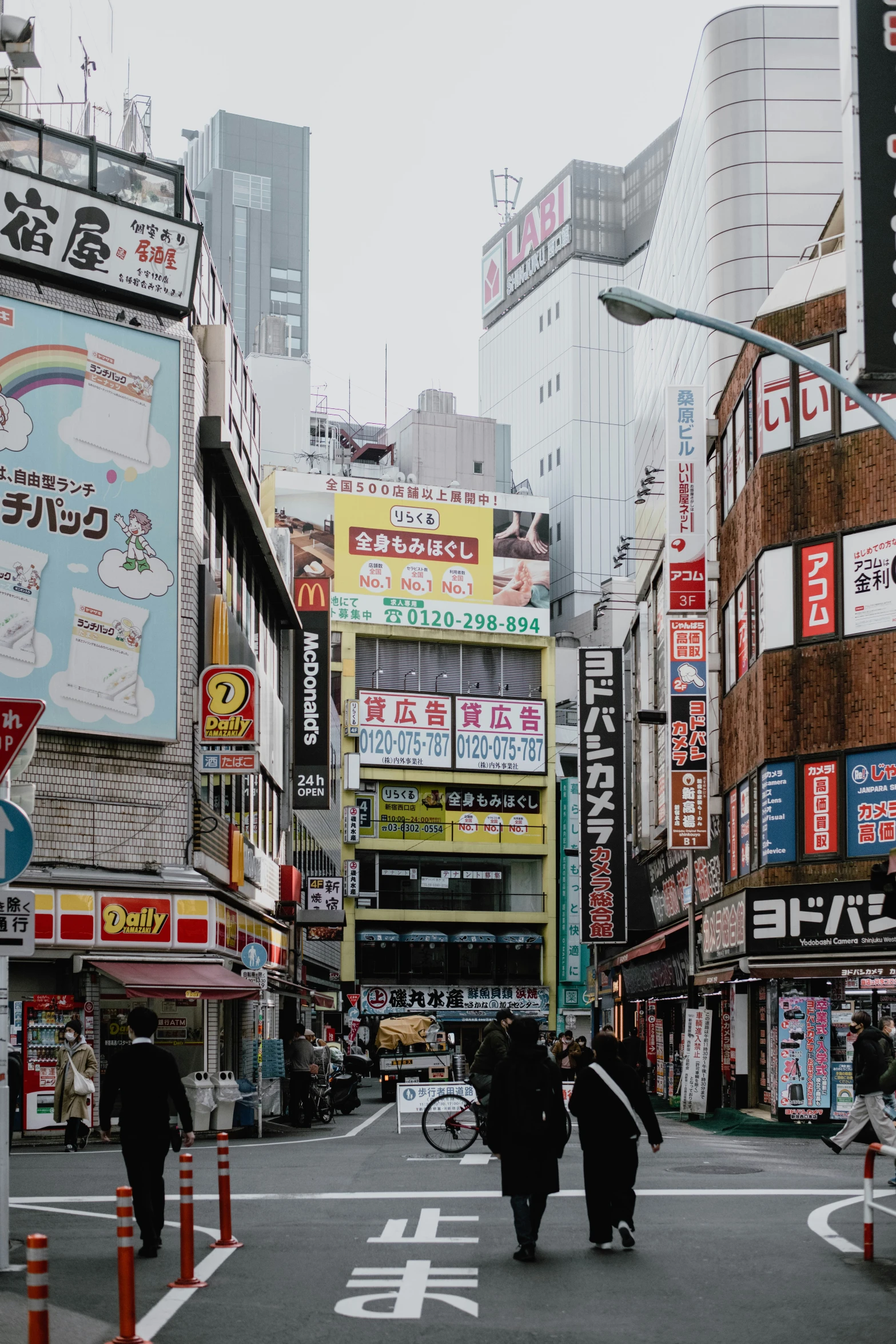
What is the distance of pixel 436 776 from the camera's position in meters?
78.1

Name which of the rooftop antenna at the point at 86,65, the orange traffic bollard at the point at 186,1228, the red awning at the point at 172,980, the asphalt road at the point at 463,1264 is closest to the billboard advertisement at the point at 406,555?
the rooftop antenna at the point at 86,65

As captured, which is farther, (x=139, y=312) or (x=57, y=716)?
(x=139, y=312)

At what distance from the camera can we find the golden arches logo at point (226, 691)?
101 ft

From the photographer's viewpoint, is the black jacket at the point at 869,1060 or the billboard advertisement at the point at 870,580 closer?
the black jacket at the point at 869,1060

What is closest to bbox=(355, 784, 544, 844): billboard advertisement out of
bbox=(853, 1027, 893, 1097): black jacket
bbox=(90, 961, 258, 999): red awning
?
bbox=(90, 961, 258, 999): red awning

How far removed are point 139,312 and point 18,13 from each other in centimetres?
789

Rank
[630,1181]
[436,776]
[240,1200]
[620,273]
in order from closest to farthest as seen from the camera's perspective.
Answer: [630,1181], [240,1200], [436,776], [620,273]

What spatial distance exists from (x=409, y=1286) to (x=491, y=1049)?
8484 mm

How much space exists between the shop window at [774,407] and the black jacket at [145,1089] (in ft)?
66.7

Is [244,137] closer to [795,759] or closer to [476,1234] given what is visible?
[795,759]

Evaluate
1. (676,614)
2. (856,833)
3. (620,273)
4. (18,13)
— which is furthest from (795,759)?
(620,273)

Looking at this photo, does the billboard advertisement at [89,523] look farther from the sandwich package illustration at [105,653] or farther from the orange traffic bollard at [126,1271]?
the orange traffic bollard at [126,1271]

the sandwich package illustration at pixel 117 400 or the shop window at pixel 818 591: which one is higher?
the sandwich package illustration at pixel 117 400

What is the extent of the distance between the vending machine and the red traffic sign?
1585 cm
